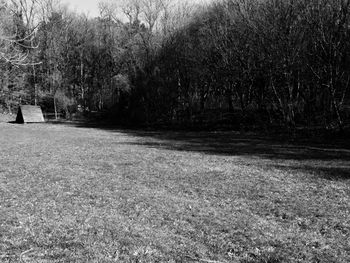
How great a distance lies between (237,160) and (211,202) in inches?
303

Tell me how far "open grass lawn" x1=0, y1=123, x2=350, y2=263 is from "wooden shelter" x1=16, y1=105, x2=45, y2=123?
30010mm

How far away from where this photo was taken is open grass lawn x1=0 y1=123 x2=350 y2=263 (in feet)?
20.4

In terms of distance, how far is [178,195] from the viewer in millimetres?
10398

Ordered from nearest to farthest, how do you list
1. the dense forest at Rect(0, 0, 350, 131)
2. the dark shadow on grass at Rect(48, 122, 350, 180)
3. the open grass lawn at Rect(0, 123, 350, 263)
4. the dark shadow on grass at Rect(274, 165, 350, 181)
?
the open grass lawn at Rect(0, 123, 350, 263), the dark shadow on grass at Rect(274, 165, 350, 181), the dark shadow on grass at Rect(48, 122, 350, 180), the dense forest at Rect(0, 0, 350, 131)

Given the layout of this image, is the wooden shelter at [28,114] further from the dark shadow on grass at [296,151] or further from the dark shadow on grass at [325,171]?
the dark shadow on grass at [325,171]

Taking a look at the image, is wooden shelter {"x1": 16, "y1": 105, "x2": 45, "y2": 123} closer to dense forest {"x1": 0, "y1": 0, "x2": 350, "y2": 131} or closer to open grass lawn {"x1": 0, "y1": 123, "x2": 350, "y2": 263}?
dense forest {"x1": 0, "y1": 0, "x2": 350, "y2": 131}

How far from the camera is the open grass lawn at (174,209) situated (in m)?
6.22

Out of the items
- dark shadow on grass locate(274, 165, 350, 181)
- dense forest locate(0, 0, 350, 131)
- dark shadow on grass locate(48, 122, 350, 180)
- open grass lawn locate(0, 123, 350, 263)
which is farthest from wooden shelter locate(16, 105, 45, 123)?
dark shadow on grass locate(274, 165, 350, 181)

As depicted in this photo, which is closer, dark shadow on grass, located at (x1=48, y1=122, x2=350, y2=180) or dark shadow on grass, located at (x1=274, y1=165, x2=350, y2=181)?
dark shadow on grass, located at (x1=274, y1=165, x2=350, y2=181)

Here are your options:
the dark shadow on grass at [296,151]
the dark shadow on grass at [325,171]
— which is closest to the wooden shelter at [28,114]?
the dark shadow on grass at [296,151]

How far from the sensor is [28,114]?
4600 centimetres

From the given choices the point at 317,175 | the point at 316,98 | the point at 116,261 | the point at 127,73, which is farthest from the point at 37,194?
the point at 127,73

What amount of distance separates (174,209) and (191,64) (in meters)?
33.3

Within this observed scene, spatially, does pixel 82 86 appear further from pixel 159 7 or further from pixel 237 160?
pixel 237 160
